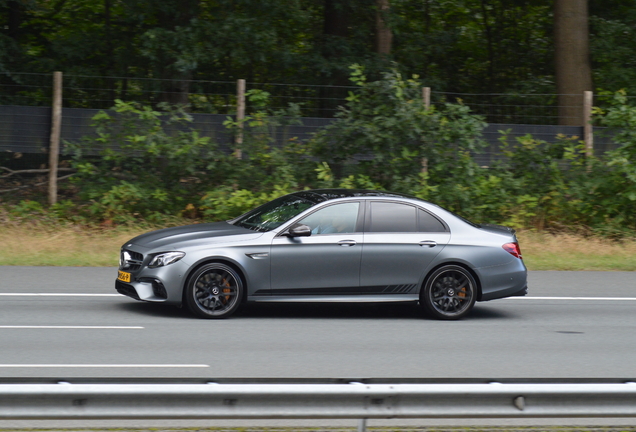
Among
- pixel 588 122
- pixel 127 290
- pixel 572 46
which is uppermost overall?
pixel 572 46

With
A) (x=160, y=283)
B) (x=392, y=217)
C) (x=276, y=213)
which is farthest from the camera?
(x=276, y=213)

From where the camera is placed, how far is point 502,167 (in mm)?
17953

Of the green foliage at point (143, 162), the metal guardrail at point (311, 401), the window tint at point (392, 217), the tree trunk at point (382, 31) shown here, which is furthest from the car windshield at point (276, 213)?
the tree trunk at point (382, 31)

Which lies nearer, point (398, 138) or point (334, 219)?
point (334, 219)

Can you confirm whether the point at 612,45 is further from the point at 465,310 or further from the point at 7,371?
the point at 7,371

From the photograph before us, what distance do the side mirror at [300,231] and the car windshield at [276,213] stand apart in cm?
25

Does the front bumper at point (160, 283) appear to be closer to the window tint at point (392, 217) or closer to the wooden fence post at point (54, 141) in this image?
the window tint at point (392, 217)

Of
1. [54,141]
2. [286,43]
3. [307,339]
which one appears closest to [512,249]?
[307,339]

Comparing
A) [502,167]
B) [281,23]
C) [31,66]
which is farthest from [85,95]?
[502,167]

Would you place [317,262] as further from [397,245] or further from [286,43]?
[286,43]

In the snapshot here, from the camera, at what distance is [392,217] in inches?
386

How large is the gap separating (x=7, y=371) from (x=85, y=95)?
12.2 m

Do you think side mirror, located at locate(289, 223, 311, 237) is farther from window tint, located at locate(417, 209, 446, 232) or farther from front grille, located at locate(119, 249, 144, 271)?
front grille, located at locate(119, 249, 144, 271)

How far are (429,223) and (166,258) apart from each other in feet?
10.3
